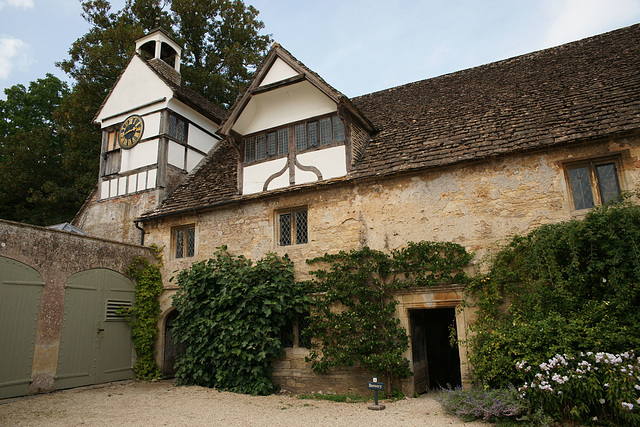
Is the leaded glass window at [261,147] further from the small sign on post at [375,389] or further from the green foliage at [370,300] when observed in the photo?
the small sign on post at [375,389]

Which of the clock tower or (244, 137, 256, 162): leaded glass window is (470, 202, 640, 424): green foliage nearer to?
(244, 137, 256, 162): leaded glass window

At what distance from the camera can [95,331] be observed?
10109 millimetres

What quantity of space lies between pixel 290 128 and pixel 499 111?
4.83 m

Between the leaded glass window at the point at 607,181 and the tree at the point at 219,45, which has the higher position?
the tree at the point at 219,45

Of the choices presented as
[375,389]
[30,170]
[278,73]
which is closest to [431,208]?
[375,389]

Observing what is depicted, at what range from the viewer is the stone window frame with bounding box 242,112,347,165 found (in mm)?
10195

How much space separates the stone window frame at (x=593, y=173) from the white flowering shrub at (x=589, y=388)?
2.85m

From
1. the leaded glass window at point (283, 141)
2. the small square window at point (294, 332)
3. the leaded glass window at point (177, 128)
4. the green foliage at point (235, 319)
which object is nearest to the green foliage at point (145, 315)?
the green foliage at point (235, 319)

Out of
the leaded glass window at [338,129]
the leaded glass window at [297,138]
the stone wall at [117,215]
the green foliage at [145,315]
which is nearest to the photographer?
the leaded glass window at [338,129]

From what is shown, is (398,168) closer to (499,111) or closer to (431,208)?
(431,208)

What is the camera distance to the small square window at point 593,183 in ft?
24.9

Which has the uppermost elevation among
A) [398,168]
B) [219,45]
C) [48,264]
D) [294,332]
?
[219,45]

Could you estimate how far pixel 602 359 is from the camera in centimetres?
553

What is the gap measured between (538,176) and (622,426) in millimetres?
4224
